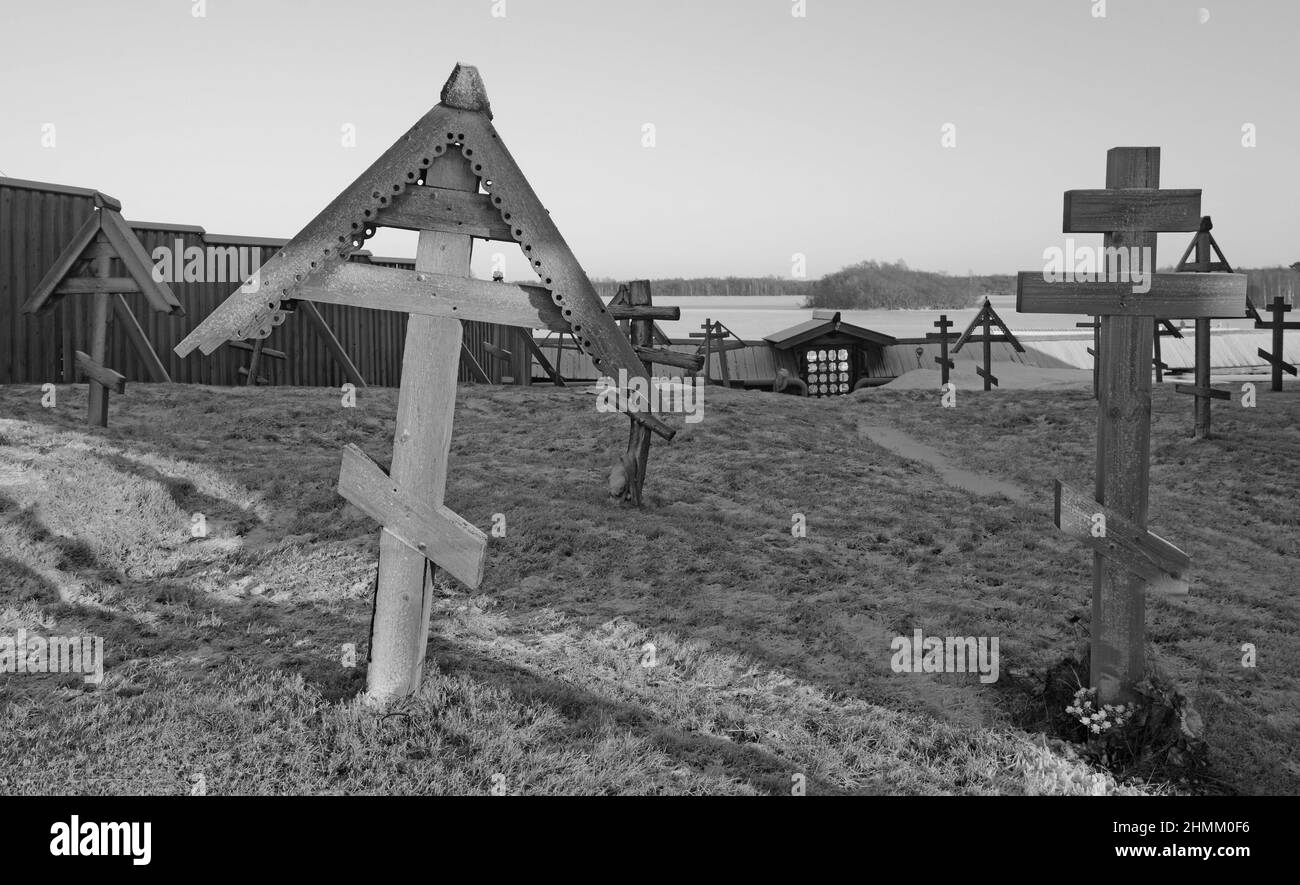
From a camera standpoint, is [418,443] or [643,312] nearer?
[418,443]

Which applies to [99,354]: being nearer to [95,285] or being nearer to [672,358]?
[95,285]

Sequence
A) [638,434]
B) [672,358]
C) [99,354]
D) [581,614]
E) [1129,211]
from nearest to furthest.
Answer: [1129,211] < [581,614] < [672,358] < [638,434] < [99,354]

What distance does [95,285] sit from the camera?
1258cm

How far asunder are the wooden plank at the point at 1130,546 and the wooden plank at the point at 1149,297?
116cm

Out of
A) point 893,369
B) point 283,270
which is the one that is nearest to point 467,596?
point 283,270

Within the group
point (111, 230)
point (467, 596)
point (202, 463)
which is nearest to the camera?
point (467, 596)

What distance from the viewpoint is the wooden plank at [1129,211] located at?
592 cm

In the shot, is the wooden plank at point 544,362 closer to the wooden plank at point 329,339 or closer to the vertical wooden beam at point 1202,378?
the wooden plank at point 329,339

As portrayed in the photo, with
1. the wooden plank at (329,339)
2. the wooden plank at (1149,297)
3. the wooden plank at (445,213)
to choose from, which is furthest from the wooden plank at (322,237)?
the wooden plank at (329,339)

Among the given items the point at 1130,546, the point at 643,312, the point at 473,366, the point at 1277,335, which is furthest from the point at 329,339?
the point at 1277,335

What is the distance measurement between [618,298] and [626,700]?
6708mm

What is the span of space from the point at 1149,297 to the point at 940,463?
11.5m

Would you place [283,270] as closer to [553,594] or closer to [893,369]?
[553,594]

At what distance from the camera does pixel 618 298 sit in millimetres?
12180
